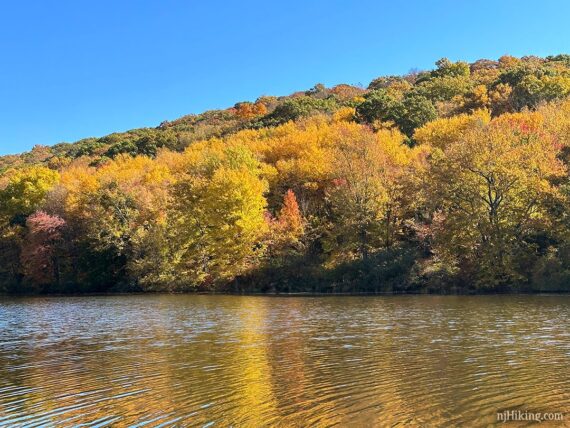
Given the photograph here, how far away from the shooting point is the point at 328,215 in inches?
2395

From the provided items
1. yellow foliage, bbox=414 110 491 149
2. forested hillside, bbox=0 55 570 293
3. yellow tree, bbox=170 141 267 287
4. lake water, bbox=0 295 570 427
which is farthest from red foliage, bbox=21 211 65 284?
yellow foliage, bbox=414 110 491 149

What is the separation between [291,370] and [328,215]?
46368 millimetres

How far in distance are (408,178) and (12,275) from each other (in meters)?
49.9

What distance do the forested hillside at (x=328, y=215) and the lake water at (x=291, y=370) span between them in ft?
54.4

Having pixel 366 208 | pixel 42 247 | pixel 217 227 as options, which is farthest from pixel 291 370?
pixel 42 247

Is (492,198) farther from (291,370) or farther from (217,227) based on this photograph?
(291,370)

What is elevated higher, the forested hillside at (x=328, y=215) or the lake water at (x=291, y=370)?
the forested hillside at (x=328, y=215)

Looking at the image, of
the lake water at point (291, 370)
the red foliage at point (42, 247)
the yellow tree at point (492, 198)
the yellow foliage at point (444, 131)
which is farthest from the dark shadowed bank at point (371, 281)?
the yellow foliage at point (444, 131)

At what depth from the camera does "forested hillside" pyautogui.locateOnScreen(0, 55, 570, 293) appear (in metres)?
43.4

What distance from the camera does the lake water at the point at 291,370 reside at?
10.7m

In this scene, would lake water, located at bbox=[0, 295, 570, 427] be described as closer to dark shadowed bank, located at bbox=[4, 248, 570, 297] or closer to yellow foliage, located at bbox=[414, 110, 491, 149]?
→ dark shadowed bank, located at bbox=[4, 248, 570, 297]

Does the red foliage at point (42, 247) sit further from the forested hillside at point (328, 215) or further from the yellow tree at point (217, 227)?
the yellow tree at point (217, 227)

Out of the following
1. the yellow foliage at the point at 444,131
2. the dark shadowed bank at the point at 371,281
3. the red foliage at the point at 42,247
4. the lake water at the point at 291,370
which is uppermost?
the yellow foliage at the point at 444,131

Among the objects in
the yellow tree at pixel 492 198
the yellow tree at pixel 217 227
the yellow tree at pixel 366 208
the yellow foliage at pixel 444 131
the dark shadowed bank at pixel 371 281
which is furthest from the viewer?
the yellow foliage at pixel 444 131
